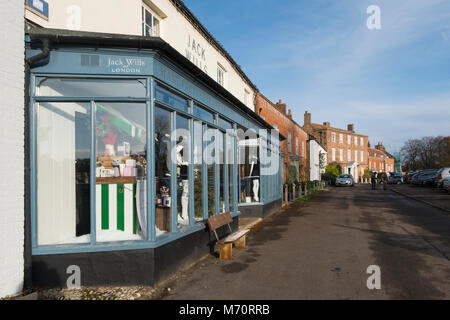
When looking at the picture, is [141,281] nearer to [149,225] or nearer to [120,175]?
[149,225]

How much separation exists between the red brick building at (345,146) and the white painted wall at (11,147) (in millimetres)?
53975

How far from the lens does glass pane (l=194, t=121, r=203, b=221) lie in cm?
758

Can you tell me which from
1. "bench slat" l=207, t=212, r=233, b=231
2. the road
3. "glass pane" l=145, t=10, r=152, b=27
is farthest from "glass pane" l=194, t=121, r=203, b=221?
"glass pane" l=145, t=10, r=152, b=27

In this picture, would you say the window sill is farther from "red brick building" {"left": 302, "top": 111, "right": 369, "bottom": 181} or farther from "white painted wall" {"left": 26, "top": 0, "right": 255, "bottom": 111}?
"red brick building" {"left": 302, "top": 111, "right": 369, "bottom": 181}

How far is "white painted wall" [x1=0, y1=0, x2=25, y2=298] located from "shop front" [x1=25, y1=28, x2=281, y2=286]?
16cm

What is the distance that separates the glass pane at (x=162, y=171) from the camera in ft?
19.5

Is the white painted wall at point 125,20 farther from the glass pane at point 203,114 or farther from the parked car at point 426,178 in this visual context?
the parked car at point 426,178

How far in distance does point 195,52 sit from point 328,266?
23.9 ft

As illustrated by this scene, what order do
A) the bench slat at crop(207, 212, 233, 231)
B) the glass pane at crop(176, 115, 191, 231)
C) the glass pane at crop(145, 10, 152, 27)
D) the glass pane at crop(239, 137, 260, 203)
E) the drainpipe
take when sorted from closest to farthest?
the drainpipe, the glass pane at crop(176, 115, 191, 231), the bench slat at crop(207, 212, 233, 231), the glass pane at crop(145, 10, 152, 27), the glass pane at crop(239, 137, 260, 203)

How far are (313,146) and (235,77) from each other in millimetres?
25460

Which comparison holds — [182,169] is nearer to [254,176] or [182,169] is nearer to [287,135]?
[254,176]

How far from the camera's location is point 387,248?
26.5 ft

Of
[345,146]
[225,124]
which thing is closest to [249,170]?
[225,124]
